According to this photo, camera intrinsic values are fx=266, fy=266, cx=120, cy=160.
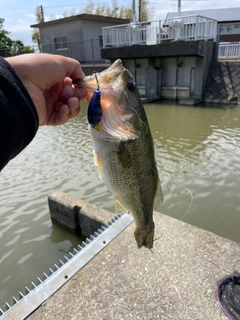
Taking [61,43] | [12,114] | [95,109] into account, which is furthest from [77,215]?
[61,43]

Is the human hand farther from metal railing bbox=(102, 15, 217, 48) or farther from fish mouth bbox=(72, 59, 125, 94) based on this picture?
metal railing bbox=(102, 15, 217, 48)

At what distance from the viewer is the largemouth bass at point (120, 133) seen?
5.28ft

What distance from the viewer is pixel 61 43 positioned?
23.3 metres

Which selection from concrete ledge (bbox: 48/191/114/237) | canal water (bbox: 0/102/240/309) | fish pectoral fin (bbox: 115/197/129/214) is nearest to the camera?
fish pectoral fin (bbox: 115/197/129/214)

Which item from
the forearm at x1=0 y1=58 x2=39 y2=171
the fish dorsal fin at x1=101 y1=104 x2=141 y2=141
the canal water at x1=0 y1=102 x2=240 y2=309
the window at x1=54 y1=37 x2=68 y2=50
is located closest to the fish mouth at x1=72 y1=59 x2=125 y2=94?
the fish dorsal fin at x1=101 y1=104 x2=141 y2=141

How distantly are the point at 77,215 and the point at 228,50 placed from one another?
50.2ft

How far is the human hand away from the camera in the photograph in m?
1.57

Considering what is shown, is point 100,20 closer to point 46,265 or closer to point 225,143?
point 225,143

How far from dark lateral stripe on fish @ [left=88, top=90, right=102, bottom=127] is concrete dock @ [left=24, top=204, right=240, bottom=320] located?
1.74 meters

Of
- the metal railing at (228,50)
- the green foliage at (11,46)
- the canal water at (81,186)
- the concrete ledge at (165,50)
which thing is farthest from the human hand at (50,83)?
the green foliage at (11,46)

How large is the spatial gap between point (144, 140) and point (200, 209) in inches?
140

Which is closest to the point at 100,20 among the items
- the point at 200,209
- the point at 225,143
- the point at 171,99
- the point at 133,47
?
the point at 133,47

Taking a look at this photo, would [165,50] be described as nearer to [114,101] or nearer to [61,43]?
[114,101]

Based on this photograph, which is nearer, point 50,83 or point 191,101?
point 50,83
